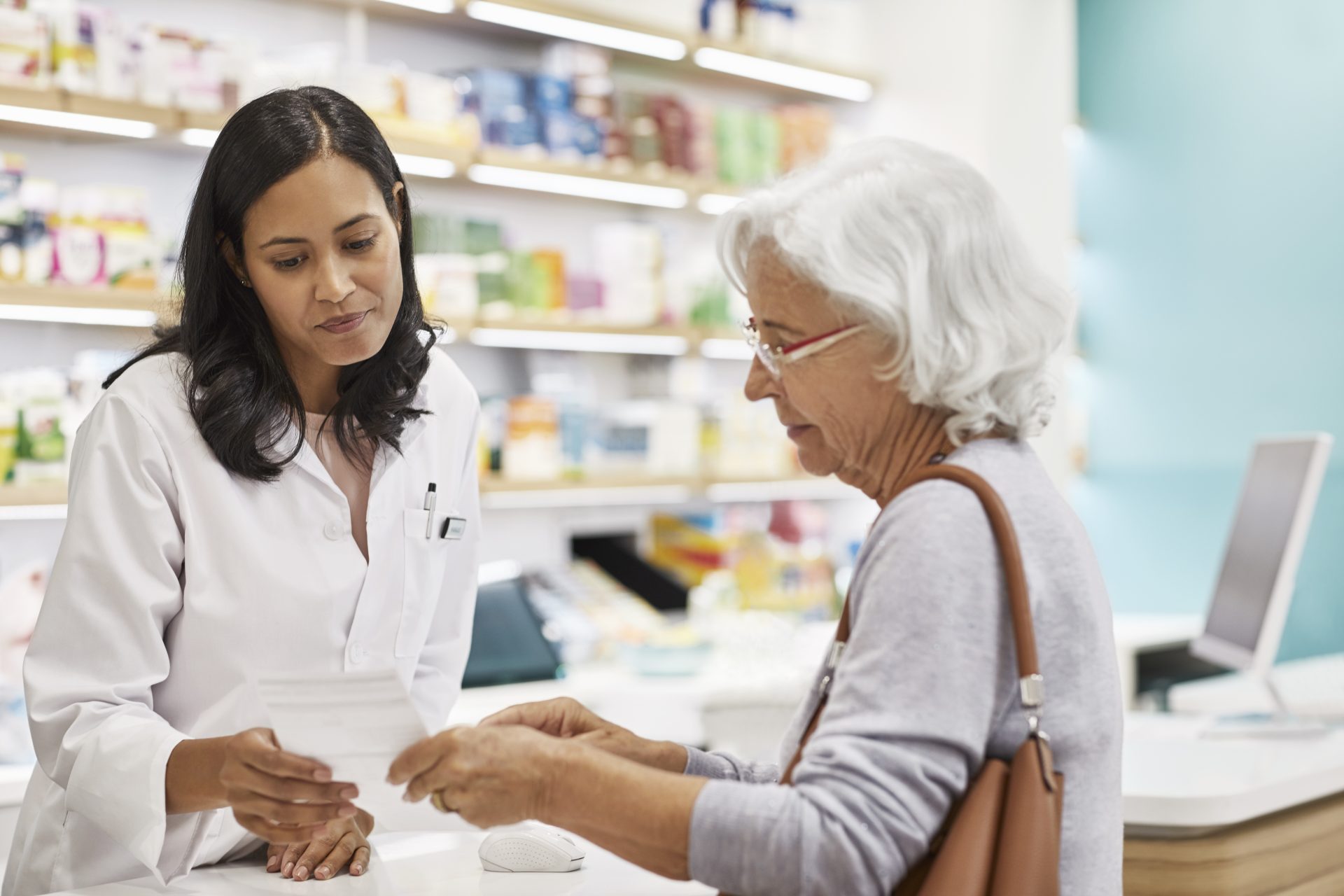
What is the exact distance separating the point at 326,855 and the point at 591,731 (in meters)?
0.37

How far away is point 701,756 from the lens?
148 centimetres

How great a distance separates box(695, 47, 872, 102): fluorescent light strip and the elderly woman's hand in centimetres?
365

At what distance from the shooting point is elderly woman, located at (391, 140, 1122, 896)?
108 centimetres

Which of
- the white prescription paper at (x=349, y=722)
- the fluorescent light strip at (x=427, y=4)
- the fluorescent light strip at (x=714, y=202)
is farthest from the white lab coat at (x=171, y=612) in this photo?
the fluorescent light strip at (x=714, y=202)

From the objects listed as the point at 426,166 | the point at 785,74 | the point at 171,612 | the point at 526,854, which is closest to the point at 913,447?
the point at 526,854

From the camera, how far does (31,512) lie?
10.4 feet

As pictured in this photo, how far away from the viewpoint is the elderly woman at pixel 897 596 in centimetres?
108

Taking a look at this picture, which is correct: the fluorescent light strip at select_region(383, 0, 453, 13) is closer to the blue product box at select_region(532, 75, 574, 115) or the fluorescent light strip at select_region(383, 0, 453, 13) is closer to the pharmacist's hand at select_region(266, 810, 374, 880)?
the blue product box at select_region(532, 75, 574, 115)

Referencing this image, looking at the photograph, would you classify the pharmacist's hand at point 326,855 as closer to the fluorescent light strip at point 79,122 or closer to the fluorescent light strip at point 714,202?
the fluorescent light strip at point 79,122

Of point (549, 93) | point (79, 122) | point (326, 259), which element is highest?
point (549, 93)

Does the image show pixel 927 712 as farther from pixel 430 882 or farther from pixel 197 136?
pixel 197 136

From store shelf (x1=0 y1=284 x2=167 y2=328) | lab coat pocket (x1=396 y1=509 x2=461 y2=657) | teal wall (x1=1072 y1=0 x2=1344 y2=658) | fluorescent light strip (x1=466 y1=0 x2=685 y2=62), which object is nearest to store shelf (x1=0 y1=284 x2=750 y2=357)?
store shelf (x1=0 y1=284 x2=167 y2=328)

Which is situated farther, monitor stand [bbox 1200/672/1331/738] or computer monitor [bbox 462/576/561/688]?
computer monitor [bbox 462/576/561/688]

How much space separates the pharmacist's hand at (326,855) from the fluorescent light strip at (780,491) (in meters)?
2.91
